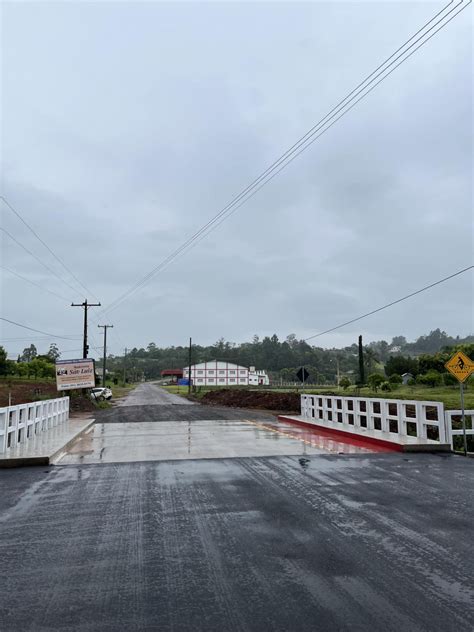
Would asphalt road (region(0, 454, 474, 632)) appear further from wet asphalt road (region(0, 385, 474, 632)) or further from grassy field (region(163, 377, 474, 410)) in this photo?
grassy field (region(163, 377, 474, 410))

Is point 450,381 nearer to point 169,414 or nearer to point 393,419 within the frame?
point 169,414

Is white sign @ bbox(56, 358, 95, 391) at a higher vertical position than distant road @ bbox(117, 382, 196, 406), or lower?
higher

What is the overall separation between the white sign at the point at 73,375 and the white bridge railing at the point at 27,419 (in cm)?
923

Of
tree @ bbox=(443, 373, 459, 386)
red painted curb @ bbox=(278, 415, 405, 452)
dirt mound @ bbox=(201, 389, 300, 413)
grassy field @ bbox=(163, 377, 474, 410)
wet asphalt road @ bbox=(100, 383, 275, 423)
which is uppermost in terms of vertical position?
tree @ bbox=(443, 373, 459, 386)

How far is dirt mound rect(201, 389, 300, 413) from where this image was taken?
115 feet

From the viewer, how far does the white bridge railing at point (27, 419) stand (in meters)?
11.4

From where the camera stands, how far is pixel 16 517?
653 cm

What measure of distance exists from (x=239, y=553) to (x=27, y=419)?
10330 mm

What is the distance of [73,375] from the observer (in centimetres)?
3114

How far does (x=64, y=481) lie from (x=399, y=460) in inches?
256

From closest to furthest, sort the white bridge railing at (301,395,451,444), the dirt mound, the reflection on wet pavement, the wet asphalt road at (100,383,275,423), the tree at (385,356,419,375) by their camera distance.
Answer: the reflection on wet pavement
the white bridge railing at (301,395,451,444)
the wet asphalt road at (100,383,275,423)
the dirt mound
the tree at (385,356,419,375)

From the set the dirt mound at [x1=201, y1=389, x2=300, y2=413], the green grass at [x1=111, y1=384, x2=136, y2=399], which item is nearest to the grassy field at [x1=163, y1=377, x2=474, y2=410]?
the dirt mound at [x1=201, y1=389, x2=300, y2=413]

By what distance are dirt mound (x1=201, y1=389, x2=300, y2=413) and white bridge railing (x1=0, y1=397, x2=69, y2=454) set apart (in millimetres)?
16957

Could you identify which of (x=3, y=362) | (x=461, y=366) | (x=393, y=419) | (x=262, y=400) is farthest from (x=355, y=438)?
(x=3, y=362)
